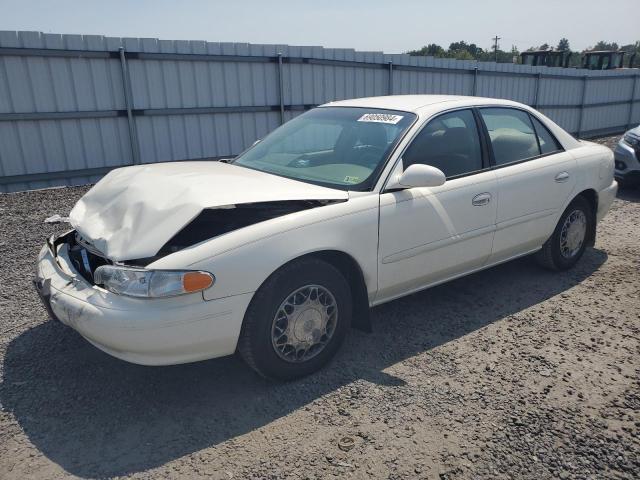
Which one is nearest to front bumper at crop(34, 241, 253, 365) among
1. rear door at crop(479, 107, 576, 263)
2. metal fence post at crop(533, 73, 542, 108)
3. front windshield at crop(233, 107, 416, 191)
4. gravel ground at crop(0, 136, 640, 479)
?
gravel ground at crop(0, 136, 640, 479)

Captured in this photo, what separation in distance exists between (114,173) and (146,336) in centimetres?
167

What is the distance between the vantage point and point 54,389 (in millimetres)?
3072

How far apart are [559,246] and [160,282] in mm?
3718

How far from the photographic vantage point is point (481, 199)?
3896mm

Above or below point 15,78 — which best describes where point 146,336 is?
below

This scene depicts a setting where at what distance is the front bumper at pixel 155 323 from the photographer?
2611 mm

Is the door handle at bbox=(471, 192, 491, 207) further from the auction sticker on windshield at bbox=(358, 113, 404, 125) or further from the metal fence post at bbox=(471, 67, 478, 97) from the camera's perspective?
the metal fence post at bbox=(471, 67, 478, 97)

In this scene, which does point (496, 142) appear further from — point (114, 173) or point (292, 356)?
point (114, 173)

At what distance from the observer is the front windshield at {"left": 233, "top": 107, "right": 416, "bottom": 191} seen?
351cm

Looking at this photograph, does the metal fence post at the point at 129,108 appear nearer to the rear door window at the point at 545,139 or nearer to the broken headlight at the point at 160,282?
the rear door window at the point at 545,139

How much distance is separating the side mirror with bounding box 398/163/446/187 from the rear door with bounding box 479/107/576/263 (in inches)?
37.1

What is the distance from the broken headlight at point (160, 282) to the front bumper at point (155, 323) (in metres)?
0.04

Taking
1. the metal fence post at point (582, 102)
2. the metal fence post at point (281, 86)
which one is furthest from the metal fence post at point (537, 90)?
the metal fence post at point (281, 86)

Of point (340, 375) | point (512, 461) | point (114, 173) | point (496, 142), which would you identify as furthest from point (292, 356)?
point (496, 142)
